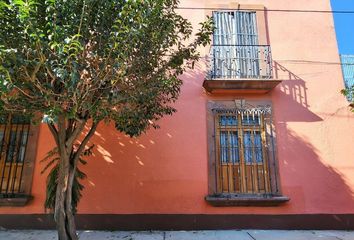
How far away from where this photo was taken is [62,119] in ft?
15.0

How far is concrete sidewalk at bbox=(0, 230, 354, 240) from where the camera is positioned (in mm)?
5582

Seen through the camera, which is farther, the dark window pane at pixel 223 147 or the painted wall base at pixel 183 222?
the dark window pane at pixel 223 147

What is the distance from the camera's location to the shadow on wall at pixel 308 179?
634 centimetres

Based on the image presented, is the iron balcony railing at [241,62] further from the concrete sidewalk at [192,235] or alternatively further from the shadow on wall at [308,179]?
the concrete sidewalk at [192,235]

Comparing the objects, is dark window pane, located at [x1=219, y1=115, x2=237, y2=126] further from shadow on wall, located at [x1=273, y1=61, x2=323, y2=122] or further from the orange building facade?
shadow on wall, located at [x1=273, y1=61, x2=323, y2=122]

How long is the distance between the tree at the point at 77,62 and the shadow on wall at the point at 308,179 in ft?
11.2

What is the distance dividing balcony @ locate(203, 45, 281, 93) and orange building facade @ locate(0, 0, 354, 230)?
2 centimetres

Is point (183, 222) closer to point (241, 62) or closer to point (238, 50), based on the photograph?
point (241, 62)

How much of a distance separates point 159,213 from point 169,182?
679 mm

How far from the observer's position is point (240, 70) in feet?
23.0

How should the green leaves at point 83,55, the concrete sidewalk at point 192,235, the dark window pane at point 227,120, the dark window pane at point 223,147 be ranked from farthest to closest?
1. the dark window pane at point 227,120
2. the dark window pane at point 223,147
3. the concrete sidewalk at point 192,235
4. the green leaves at point 83,55

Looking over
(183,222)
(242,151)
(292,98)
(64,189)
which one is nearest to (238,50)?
(292,98)

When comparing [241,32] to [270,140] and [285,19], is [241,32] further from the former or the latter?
[270,140]

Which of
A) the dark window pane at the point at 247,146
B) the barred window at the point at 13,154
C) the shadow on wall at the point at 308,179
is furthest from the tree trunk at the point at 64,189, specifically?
the shadow on wall at the point at 308,179
